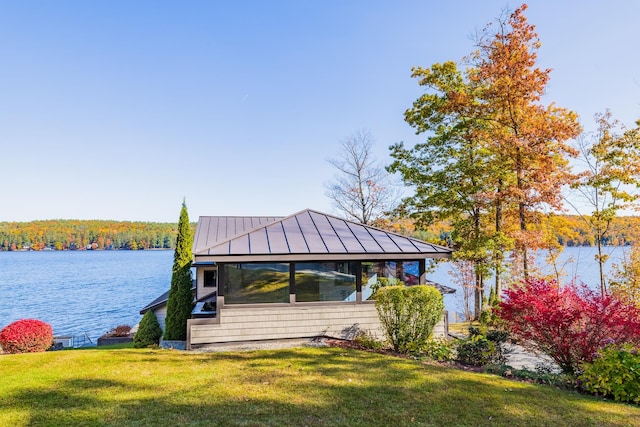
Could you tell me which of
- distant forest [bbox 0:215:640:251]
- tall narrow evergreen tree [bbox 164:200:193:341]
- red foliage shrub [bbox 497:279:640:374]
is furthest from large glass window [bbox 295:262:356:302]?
distant forest [bbox 0:215:640:251]

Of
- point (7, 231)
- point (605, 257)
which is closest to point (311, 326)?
point (605, 257)

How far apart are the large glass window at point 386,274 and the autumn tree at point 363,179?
1337 cm

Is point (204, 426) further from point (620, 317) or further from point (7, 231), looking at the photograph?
point (7, 231)

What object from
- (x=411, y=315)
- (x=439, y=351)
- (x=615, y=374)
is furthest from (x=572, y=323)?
(x=411, y=315)

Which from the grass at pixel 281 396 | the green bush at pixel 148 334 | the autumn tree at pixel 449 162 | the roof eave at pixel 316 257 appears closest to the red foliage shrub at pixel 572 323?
the grass at pixel 281 396

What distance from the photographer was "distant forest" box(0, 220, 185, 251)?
86.4 meters

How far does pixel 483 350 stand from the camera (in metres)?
7.27

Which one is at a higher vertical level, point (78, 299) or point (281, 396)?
point (281, 396)

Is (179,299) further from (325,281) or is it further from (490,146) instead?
(490,146)

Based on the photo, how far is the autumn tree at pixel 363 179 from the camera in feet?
76.8

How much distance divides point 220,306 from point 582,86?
57.6 feet

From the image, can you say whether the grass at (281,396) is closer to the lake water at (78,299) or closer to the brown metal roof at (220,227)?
the brown metal roof at (220,227)

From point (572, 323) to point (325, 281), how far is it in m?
5.35

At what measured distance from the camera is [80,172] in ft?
97.3
